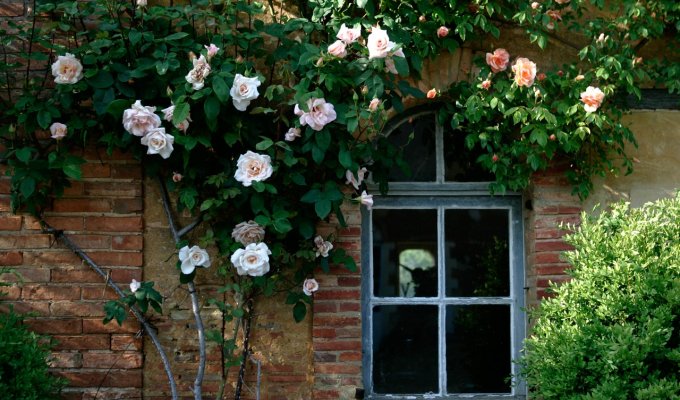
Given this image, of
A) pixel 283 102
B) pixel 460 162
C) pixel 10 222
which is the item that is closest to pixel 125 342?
pixel 10 222

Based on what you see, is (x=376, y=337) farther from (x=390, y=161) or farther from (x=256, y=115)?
(x=256, y=115)

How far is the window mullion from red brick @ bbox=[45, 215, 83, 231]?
2.00m

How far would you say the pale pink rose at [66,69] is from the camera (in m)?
4.50

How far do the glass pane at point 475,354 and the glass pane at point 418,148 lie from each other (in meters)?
0.79

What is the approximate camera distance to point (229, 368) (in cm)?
478

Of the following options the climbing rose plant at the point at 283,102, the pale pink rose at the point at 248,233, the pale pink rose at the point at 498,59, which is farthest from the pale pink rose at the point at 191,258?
the pale pink rose at the point at 498,59

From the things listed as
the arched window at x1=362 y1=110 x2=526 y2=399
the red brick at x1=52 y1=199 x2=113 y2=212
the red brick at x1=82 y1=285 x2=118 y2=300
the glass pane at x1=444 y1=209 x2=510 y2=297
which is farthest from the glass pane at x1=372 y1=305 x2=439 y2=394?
the red brick at x1=52 y1=199 x2=113 y2=212

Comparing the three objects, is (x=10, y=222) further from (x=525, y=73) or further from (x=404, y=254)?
(x=525, y=73)

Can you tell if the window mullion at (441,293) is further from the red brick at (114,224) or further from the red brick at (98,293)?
the red brick at (98,293)

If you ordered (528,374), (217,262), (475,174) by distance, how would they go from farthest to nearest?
(475,174) < (217,262) < (528,374)

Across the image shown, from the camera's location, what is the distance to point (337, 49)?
4.43 meters

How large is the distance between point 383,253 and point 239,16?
5.14 ft

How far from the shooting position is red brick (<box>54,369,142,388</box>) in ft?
15.5

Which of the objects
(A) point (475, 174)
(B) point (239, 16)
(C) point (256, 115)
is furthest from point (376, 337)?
(B) point (239, 16)
